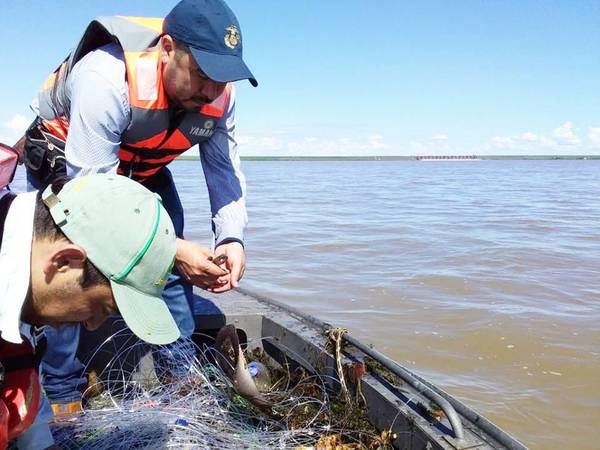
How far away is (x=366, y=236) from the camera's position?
38.6 ft

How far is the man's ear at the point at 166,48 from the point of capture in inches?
103

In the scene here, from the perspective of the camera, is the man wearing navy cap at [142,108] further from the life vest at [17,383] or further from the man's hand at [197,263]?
the life vest at [17,383]

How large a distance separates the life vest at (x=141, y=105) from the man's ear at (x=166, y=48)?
2cm

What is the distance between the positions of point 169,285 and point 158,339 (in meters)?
1.82

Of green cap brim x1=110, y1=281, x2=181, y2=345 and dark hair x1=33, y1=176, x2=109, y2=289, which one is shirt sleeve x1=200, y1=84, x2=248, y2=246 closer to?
green cap brim x1=110, y1=281, x2=181, y2=345

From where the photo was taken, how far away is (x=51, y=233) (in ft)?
4.65

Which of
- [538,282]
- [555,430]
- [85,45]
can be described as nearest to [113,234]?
[85,45]

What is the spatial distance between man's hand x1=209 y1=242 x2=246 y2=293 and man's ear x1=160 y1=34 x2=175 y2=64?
3.24 feet

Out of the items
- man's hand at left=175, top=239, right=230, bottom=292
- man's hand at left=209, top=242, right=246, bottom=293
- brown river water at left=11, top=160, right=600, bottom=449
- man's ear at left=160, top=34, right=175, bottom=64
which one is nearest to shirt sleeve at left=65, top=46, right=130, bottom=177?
man's ear at left=160, top=34, right=175, bottom=64

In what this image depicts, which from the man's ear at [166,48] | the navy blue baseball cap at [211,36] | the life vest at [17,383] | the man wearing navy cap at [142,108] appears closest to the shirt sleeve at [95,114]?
the man wearing navy cap at [142,108]

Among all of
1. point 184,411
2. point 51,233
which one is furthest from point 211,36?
point 184,411

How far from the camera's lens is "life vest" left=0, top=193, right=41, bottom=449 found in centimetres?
163

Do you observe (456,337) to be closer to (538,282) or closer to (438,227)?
(538,282)

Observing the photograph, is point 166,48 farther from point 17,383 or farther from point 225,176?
point 17,383
